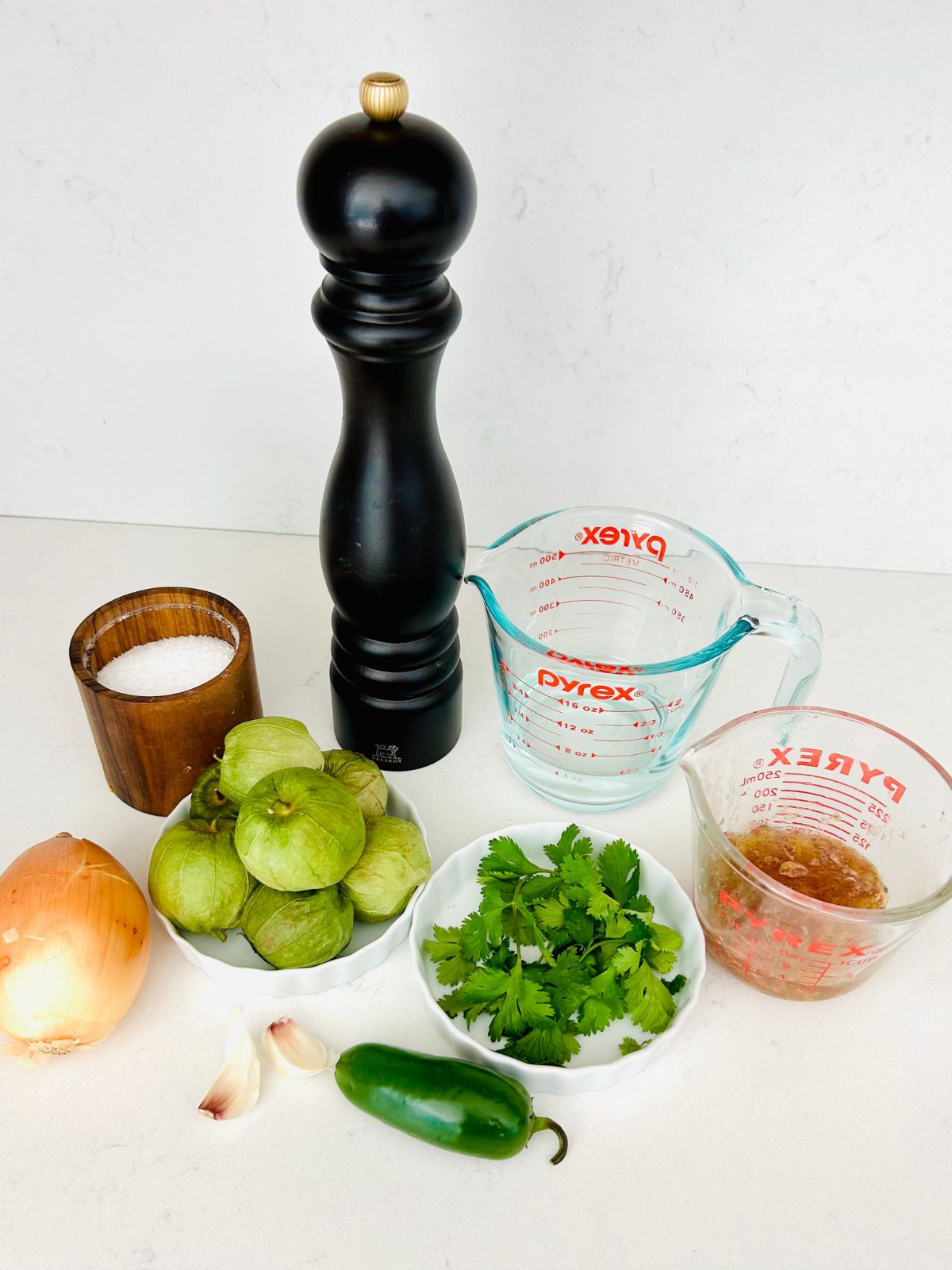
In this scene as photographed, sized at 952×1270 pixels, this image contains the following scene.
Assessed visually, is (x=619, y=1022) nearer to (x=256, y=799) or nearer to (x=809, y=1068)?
(x=809, y=1068)

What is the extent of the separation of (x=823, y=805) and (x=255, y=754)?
1.45 feet

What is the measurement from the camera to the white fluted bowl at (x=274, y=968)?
0.72 meters

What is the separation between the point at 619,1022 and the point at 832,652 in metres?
0.50

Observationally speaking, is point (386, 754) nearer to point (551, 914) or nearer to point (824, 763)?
point (551, 914)

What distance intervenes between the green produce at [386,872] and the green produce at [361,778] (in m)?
0.02

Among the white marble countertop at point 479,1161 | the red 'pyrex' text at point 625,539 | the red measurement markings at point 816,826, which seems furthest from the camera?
the red 'pyrex' text at point 625,539

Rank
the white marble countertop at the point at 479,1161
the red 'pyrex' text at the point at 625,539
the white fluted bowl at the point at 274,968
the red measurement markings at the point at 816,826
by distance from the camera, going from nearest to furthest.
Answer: the white marble countertop at the point at 479,1161, the white fluted bowl at the point at 274,968, the red measurement markings at the point at 816,826, the red 'pyrex' text at the point at 625,539

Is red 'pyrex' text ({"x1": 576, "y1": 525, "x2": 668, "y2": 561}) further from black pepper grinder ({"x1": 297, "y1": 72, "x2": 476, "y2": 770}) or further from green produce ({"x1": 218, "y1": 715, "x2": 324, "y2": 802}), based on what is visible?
green produce ({"x1": 218, "y1": 715, "x2": 324, "y2": 802})

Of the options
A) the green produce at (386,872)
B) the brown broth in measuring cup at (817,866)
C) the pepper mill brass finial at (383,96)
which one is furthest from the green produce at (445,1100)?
the pepper mill brass finial at (383,96)

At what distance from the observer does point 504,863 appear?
763mm

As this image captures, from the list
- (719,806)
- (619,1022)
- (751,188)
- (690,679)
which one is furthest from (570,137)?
(619,1022)

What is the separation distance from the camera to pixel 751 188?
918mm

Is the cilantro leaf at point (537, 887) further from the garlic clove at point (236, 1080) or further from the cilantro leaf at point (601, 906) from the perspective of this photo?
the garlic clove at point (236, 1080)

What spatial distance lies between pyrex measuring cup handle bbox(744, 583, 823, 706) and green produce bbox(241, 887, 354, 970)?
1.20 ft
